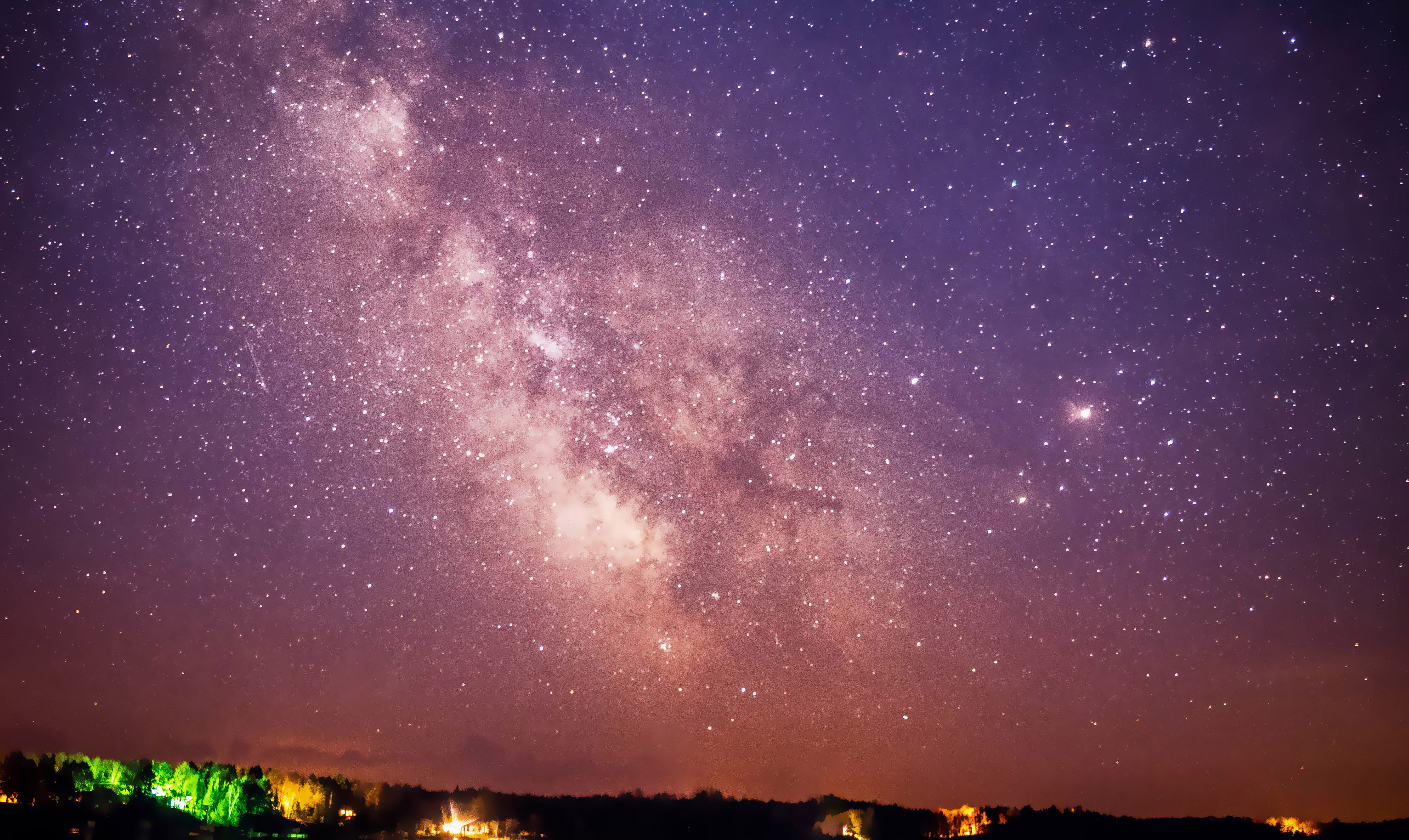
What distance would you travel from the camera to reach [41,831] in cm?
3297

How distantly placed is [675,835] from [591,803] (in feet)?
98.3

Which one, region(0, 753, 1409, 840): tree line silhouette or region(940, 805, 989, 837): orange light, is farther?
region(940, 805, 989, 837): orange light

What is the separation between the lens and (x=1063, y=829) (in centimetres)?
9556

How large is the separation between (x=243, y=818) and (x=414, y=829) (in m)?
16.5

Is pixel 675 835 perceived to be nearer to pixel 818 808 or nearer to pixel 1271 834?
pixel 818 808

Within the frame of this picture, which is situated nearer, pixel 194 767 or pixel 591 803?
pixel 194 767

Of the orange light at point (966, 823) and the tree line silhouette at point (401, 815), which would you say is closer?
the tree line silhouette at point (401, 815)

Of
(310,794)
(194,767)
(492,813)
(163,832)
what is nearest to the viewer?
(163,832)

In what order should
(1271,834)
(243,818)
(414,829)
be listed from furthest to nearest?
(1271,834), (414,829), (243,818)

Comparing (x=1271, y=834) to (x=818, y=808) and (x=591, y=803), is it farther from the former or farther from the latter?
(x=591, y=803)

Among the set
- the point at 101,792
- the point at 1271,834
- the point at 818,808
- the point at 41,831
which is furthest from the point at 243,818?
the point at 1271,834

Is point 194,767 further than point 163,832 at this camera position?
Yes

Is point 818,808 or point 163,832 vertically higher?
point 163,832

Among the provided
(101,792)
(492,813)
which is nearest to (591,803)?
(492,813)
